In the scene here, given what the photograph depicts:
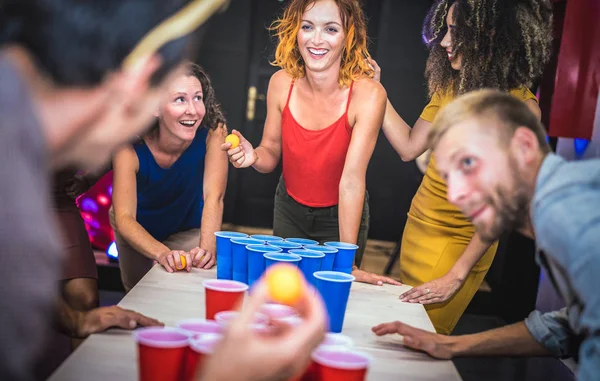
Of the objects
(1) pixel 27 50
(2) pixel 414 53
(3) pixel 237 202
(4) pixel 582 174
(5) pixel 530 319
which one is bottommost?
(3) pixel 237 202

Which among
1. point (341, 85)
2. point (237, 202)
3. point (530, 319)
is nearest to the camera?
point (530, 319)

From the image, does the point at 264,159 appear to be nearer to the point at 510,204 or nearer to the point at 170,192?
the point at 170,192

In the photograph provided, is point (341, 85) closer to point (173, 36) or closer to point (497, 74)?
point (497, 74)

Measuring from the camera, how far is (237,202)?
5660 mm

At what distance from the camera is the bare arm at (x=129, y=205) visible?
7.61 ft

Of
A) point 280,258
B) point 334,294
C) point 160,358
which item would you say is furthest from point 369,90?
point 160,358

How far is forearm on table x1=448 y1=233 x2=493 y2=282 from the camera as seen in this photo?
2296mm

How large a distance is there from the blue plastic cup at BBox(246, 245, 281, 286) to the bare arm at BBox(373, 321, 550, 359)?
1.20ft

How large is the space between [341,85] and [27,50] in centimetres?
197

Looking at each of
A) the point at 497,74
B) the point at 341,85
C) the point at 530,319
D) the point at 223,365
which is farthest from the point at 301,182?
the point at 223,365

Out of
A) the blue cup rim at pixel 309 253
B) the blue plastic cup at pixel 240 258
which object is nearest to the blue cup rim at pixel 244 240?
the blue plastic cup at pixel 240 258

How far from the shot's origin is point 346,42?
2.66 m

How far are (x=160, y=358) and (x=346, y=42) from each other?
1.85 m

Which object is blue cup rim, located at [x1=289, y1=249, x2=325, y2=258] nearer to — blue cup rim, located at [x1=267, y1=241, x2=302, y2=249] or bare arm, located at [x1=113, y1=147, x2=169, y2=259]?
blue cup rim, located at [x1=267, y1=241, x2=302, y2=249]
